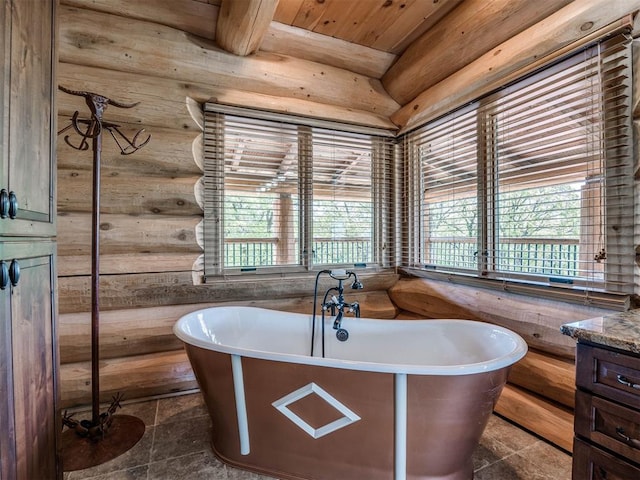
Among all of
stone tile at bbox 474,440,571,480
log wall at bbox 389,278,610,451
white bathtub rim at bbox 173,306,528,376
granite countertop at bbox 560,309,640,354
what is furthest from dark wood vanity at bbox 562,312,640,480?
log wall at bbox 389,278,610,451

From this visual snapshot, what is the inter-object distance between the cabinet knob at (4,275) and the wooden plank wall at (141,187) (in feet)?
4.53

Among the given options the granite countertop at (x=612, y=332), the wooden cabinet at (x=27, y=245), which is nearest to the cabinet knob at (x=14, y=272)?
the wooden cabinet at (x=27, y=245)

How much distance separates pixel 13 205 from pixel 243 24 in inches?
70.8

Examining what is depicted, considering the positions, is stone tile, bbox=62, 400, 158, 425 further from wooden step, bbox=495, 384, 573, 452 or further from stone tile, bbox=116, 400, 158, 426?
wooden step, bbox=495, 384, 573, 452

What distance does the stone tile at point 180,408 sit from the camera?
81.2 inches

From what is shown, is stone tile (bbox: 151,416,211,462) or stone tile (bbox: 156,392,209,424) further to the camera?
stone tile (bbox: 156,392,209,424)

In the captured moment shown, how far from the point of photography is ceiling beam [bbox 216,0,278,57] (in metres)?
1.92

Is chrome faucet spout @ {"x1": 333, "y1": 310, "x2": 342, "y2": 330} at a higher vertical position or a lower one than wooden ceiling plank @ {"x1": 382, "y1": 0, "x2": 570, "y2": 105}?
lower

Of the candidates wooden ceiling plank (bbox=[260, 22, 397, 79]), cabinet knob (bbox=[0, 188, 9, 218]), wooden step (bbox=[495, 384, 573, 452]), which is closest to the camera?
cabinet knob (bbox=[0, 188, 9, 218])

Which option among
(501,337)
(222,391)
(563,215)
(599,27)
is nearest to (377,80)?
(599,27)

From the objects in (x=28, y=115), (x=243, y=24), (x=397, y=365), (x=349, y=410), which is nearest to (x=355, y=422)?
(x=349, y=410)

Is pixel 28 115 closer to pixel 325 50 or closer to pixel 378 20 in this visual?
pixel 325 50

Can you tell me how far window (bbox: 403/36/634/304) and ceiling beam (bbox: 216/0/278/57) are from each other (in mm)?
1494

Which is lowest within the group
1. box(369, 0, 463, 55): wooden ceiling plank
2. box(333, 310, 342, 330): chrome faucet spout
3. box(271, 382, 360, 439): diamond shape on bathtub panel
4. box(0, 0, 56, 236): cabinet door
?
box(271, 382, 360, 439): diamond shape on bathtub panel
